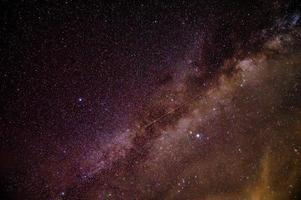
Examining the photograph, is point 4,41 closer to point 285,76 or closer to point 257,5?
point 257,5

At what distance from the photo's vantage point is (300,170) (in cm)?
1072

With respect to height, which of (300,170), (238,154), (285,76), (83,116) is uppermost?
(83,116)

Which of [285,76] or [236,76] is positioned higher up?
[236,76]

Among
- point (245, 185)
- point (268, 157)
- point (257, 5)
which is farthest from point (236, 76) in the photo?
point (245, 185)

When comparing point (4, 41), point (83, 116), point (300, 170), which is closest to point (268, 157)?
point (300, 170)

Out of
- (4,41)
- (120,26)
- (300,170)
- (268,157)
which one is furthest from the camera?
(300,170)

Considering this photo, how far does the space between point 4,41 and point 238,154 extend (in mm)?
7170

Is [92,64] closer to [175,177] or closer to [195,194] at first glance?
[175,177]

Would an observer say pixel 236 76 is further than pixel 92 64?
Yes

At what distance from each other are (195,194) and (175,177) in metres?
0.87

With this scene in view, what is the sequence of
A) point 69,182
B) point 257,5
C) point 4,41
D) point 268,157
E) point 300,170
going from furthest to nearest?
1. point 300,170
2. point 268,157
3. point 69,182
4. point 257,5
5. point 4,41

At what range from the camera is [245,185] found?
380 inches

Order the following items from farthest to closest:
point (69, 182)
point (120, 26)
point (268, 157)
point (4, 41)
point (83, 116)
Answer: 1. point (268, 157)
2. point (69, 182)
3. point (83, 116)
4. point (120, 26)
5. point (4, 41)

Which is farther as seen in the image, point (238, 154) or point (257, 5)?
point (238, 154)
